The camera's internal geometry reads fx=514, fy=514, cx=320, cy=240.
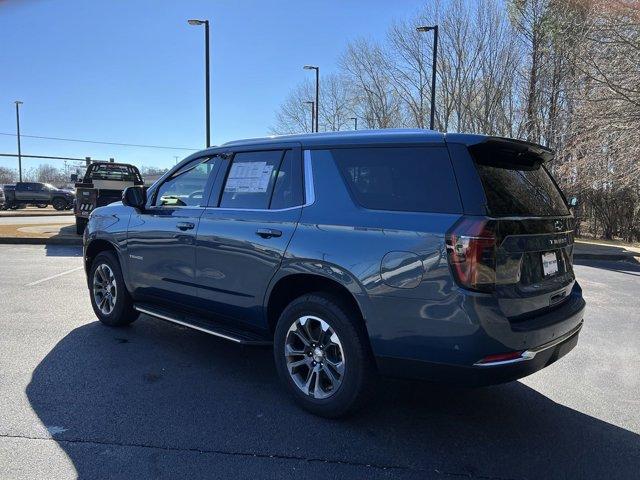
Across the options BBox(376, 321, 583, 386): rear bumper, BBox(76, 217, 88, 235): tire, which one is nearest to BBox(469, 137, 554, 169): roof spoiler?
BBox(376, 321, 583, 386): rear bumper

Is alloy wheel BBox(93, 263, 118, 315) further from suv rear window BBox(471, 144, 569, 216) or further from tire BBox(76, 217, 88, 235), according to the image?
tire BBox(76, 217, 88, 235)

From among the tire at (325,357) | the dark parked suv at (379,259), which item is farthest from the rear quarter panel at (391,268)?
the tire at (325,357)

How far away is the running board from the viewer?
3.92m

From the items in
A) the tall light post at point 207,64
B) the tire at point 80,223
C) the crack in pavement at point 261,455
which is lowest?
the crack in pavement at point 261,455

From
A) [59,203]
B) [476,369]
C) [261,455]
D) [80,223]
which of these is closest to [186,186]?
[261,455]

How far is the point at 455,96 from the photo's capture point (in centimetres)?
2547

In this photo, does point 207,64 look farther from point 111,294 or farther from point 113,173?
point 111,294

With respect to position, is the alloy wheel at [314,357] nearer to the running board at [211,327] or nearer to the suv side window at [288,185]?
the running board at [211,327]

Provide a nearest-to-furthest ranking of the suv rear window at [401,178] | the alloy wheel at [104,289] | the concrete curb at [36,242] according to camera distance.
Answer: the suv rear window at [401,178] < the alloy wheel at [104,289] < the concrete curb at [36,242]

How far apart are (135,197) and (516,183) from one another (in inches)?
135

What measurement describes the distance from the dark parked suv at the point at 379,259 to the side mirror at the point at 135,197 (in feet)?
2.26

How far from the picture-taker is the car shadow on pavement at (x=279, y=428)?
295cm

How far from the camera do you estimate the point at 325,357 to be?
350 centimetres

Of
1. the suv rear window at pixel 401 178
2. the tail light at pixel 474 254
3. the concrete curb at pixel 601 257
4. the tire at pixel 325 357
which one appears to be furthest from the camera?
the concrete curb at pixel 601 257
